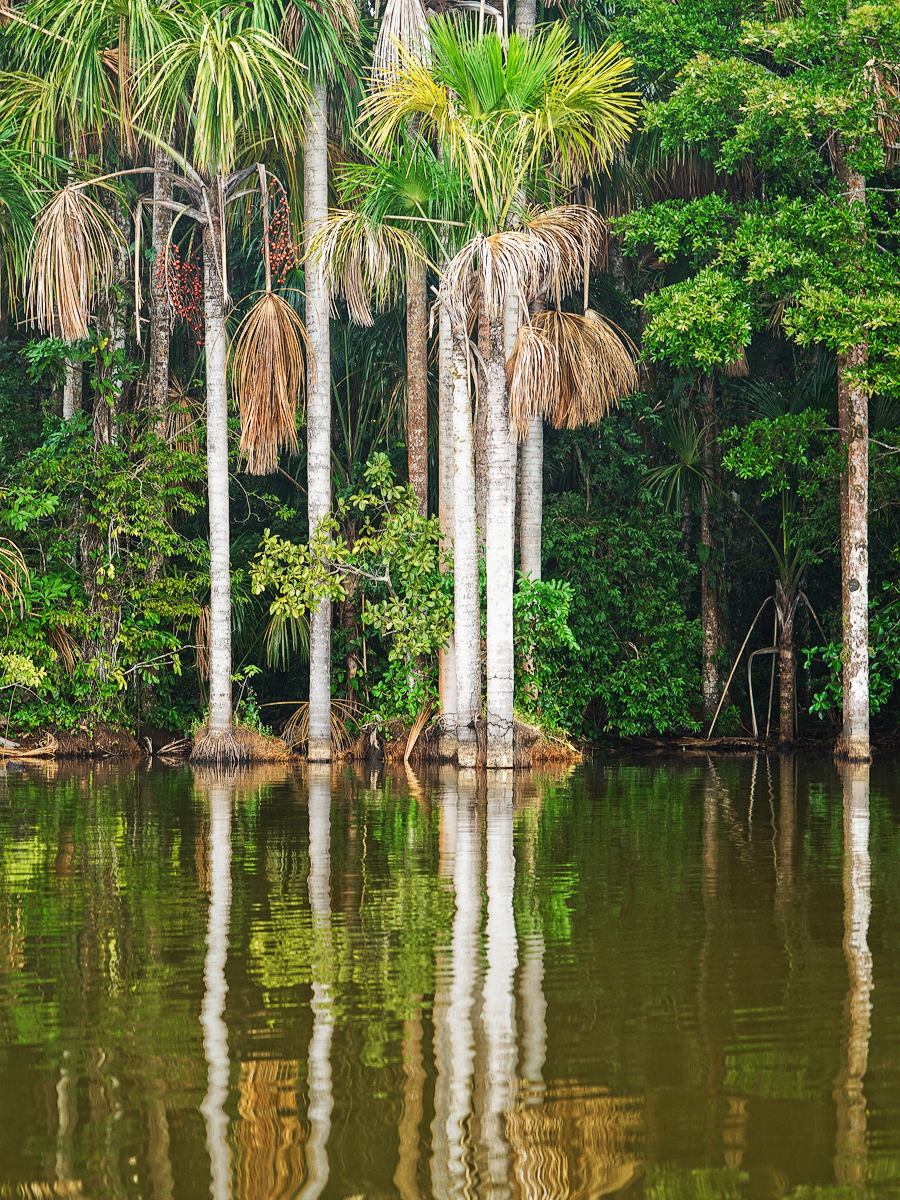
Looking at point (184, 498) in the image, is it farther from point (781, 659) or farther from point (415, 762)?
point (781, 659)

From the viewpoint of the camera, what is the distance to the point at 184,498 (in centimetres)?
1964

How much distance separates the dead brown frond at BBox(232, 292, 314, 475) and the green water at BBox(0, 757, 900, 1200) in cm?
871

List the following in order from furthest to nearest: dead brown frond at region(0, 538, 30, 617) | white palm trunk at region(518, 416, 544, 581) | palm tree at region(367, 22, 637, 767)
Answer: white palm trunk at region(518, 416, 544, 581) → dead brown frond at region(0, 538, 30, 617) → palm tree at region(367, 22, 637, 767)

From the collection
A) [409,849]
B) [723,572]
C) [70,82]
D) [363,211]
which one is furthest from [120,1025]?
[723,572]

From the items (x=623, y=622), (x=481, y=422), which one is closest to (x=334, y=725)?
(x=481, y=422)

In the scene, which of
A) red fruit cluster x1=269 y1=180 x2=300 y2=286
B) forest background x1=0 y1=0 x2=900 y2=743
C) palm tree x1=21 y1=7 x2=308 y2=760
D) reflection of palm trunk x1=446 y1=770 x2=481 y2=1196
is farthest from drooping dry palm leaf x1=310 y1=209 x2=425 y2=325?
reflection of palm trunk x1=446 y1=770 x2=481 y2=1196

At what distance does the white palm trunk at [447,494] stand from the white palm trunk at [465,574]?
0.53 m

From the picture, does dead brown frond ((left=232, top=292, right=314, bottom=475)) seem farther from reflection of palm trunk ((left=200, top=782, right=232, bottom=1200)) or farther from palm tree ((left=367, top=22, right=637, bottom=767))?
reflection of palm trunk ((left=200, top=782, right=232, bottom=1200))

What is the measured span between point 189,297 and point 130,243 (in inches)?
81.1

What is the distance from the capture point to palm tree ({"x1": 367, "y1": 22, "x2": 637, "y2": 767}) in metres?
14.7

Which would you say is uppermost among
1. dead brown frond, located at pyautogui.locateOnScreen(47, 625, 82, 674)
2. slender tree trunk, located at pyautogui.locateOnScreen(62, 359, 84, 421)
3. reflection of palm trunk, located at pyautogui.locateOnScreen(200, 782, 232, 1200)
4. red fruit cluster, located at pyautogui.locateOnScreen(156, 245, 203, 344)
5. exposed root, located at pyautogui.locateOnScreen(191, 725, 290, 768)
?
red fruit cluster, located at pyautogui.locateOnScreen(156, 245, 203, 344)

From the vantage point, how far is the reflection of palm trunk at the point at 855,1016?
3.29 meters

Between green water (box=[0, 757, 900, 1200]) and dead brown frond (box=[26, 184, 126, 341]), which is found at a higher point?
dead brown frond (box=[26, 184, 126, 341])

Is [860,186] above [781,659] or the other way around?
above
